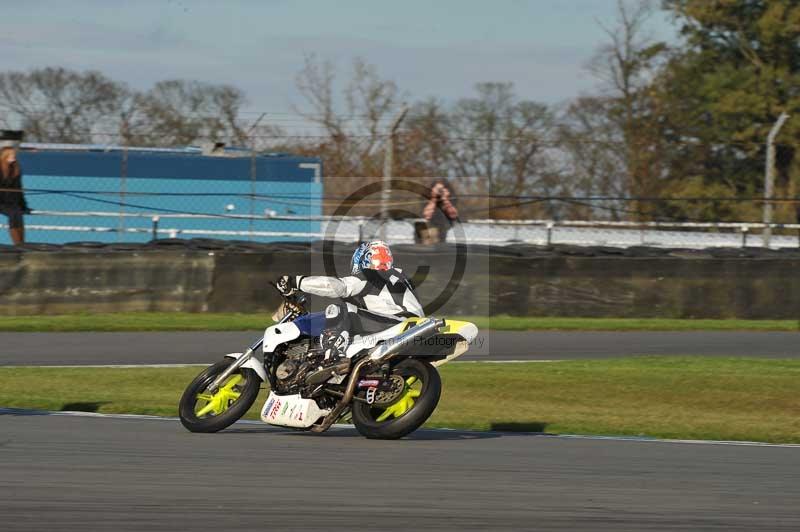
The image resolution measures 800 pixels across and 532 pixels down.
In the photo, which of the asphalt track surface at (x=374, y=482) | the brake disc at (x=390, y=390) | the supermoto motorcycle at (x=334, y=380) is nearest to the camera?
the asphalt track surface at (x=374, y=482)

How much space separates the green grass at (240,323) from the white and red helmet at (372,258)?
7.76 metres

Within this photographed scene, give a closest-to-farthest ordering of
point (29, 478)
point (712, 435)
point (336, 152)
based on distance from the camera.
A: point (29, 478) → point (712, 435) → point (336, 152)

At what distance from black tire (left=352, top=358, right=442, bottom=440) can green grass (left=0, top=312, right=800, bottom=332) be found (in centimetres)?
789

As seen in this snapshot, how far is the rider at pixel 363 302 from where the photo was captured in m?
7.89

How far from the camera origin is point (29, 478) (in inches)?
235

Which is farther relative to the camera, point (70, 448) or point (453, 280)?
point (453, 280)

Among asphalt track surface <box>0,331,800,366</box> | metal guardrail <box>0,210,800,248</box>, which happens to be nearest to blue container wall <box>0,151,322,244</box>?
metal guardrail <box>0,210,800,248</box>

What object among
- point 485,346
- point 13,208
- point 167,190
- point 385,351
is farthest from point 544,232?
point 385,351

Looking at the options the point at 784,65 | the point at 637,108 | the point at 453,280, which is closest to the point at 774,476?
the point at 453,280

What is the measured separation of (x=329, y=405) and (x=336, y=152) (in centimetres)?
1294

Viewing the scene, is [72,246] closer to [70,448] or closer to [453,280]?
[453,280]

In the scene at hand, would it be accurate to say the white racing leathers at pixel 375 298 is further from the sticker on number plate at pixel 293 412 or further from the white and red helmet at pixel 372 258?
the sticker on number plate at pixel 293 412

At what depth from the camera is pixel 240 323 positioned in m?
15.8

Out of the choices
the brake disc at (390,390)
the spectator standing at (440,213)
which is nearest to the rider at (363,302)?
the brake disc at (390,390)
